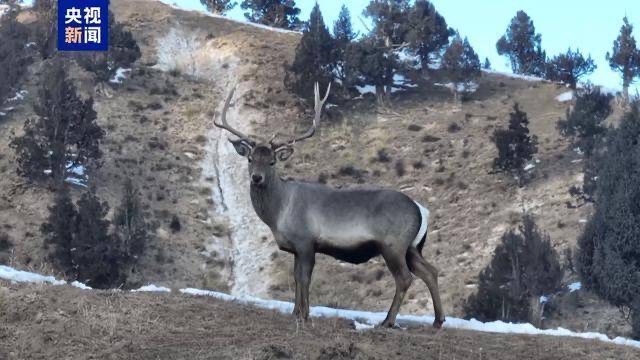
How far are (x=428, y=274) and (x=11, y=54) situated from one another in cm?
4563

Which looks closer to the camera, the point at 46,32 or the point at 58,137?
the point at 58,137

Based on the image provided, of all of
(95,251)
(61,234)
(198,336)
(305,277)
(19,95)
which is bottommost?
(95,251)

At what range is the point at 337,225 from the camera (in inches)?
500

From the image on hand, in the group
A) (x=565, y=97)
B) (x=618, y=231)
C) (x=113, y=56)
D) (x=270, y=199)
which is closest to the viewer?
(x=270, y=199)

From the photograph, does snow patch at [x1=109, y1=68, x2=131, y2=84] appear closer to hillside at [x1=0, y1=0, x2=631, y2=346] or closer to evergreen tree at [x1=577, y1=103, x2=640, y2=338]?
hillside at [x1=0, y1=0, x2=631, y2=346]

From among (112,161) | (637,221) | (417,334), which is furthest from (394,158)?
(417,334)

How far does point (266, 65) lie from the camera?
6025 centimetres

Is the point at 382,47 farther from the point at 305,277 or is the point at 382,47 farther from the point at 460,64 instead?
the point at 305,277

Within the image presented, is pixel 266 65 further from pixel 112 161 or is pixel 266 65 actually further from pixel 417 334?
pixel 417 334

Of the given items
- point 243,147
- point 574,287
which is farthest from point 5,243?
Result: point 243,147

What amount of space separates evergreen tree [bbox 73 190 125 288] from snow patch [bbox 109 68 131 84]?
22932mm

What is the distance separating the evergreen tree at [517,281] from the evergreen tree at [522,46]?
3827 cm

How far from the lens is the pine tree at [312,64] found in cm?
5259

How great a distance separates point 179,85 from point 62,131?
17.9 m
